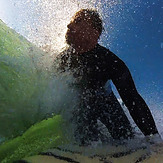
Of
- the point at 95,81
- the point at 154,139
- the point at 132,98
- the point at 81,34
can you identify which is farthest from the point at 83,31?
the point at 154,139

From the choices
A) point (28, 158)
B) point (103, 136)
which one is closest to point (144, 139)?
point (103, 136)

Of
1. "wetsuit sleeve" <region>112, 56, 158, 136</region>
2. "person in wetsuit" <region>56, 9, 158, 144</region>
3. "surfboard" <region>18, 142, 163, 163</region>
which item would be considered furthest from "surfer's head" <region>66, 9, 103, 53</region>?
"surfboard" <region>18, 142, 163, 163</region>

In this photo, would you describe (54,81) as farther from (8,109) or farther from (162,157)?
(162,157)

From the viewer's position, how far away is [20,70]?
2025mm

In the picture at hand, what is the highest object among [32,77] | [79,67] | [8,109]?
[79,67]

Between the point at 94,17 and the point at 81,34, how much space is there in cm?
28

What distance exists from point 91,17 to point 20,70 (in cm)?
102

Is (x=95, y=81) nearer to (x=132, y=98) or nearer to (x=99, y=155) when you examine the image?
(x=132, y=98)

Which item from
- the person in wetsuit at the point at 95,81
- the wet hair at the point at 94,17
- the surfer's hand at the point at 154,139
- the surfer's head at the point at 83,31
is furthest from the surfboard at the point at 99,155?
the wet hair at the point at 94,17

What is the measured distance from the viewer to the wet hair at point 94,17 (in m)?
2.62

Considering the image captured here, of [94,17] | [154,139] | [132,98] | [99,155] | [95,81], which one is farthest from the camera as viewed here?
[94,17]

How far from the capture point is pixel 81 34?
251 centimetres

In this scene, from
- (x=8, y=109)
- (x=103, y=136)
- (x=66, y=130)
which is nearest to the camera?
(x=8, y=109)

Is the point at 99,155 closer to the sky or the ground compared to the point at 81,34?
closer to the ground
